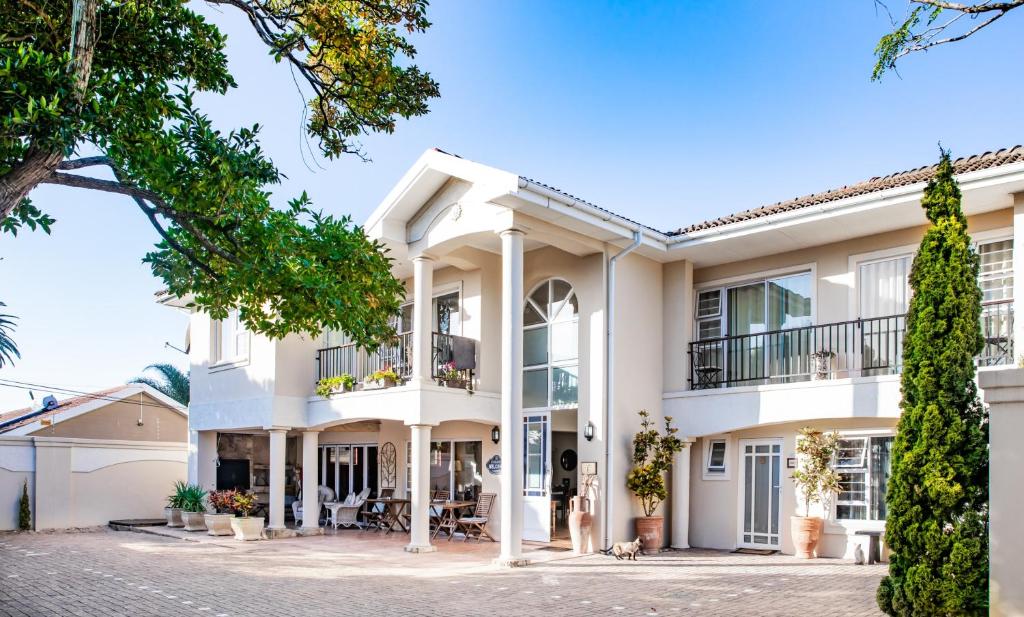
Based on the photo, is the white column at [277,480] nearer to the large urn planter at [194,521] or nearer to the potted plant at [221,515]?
the potted plant at [221,515]

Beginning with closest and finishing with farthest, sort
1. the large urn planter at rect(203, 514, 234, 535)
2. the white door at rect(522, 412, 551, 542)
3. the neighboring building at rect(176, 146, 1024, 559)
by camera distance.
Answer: the neighboring building at rect(176, 146, 1024, 559)
the white door at rect(522, 412, 551, 542)
the large urn planter at rect(203, 514, 234, 535)

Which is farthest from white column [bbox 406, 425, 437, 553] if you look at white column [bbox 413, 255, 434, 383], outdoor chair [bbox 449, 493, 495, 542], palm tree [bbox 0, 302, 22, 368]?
palm tree [bbox 0, 302, 22, 368]

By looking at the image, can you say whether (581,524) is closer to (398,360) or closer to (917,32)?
(398,360)

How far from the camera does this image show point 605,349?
1392 cm

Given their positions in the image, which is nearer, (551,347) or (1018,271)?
(1018,271)

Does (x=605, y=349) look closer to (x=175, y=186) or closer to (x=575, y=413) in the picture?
(x=575, y=413)

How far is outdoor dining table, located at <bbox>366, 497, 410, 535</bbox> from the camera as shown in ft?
55.0

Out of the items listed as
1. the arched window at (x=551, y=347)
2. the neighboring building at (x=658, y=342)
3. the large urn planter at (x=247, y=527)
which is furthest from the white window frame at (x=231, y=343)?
the arched window at (x=551, y=347)

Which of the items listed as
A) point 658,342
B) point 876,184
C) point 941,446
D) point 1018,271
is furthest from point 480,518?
point 1018,271

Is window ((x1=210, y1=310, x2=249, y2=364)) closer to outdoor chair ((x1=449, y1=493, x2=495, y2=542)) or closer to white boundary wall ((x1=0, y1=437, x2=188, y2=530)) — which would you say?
white boundary wall ((x1=0, y1=437, x2=188, y2=530))

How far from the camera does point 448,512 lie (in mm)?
15672

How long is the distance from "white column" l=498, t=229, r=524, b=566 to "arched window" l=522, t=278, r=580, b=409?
6.56 ft

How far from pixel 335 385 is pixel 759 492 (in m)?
7.92

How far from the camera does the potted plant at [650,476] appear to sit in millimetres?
13539
